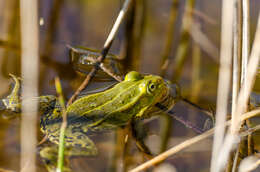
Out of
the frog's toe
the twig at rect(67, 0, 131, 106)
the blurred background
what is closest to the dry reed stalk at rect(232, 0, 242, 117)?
the blurred background

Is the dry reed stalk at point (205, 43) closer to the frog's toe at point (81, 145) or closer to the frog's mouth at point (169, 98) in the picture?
the frog's mouth at point (169, 98)

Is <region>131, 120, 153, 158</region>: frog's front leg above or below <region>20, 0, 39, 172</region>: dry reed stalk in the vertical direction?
below

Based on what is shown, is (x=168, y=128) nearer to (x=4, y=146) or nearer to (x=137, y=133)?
(x=137, y=133)

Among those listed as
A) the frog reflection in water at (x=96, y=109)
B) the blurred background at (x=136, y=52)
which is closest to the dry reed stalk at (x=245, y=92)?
the blurred background at (x=136, y=52)

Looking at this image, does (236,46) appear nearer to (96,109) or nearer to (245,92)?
(245,92)

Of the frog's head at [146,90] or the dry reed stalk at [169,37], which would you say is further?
the dry reed stalk at [169,37]

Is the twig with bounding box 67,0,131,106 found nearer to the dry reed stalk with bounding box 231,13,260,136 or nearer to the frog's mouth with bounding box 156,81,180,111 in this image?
the frog's mouth with bounding box 156,81,180,111
